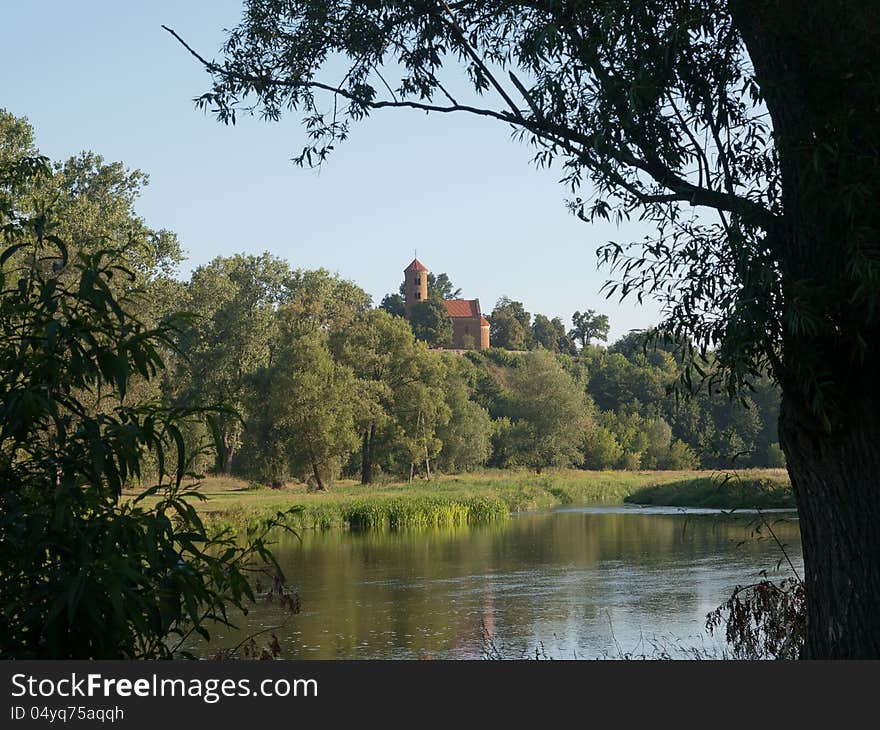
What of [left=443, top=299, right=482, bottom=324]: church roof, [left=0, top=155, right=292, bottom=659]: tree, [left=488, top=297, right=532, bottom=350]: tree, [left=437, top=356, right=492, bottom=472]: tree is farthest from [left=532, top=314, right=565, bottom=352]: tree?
[left=0, top=155, right=292, bottom=659]: tree

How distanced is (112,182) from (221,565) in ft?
115

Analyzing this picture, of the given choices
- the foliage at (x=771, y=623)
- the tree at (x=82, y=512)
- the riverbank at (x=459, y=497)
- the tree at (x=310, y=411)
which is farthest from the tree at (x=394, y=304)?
the tree at (x=82, y=512)

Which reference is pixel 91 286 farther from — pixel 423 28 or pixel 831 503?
pixel 423 28

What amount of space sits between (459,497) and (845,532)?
1045 inches

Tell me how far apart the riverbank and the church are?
58.6m

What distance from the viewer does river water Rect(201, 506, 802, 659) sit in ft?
38.6

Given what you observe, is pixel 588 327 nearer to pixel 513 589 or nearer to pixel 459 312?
pixel 459 312

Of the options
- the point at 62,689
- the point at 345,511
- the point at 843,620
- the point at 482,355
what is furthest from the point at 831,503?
the point at 482,355

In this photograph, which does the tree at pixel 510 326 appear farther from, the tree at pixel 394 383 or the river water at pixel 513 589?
the river water at pixel 513 589

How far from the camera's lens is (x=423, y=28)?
23.7 ft

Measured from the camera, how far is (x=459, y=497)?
1246 inches

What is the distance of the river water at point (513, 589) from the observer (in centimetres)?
1177

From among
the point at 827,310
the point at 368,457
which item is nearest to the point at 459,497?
the point at 368,457

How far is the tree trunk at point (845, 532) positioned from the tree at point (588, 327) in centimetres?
10046
